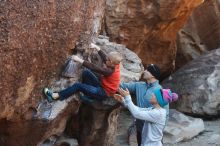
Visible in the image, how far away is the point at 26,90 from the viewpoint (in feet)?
18.7

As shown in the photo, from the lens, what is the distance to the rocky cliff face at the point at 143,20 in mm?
9180

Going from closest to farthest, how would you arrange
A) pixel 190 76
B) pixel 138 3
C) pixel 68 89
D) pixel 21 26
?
pixel 21 26
pixel 68 89
pixel 138 3
pixel 190 76

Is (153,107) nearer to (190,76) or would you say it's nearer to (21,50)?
(21,50)

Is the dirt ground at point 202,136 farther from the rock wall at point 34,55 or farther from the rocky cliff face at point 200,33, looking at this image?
the rocky cliff face at point 200,33

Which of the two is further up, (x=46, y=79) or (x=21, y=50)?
(x=21, y=50)

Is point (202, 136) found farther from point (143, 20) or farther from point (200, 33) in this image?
point (200, 33)

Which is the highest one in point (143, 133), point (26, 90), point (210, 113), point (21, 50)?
point (21, 50)

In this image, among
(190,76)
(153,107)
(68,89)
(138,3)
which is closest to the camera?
(153,107)

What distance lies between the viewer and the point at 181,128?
335 inches

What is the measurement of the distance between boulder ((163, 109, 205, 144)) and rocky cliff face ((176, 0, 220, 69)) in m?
3.48

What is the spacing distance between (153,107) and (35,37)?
138cm

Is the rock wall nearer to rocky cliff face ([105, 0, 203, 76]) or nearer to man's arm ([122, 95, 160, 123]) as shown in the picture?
man's arm ([122, 95, 160, 123])

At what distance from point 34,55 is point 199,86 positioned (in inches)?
187

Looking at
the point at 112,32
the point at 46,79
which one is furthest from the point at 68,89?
the point at 112,32
